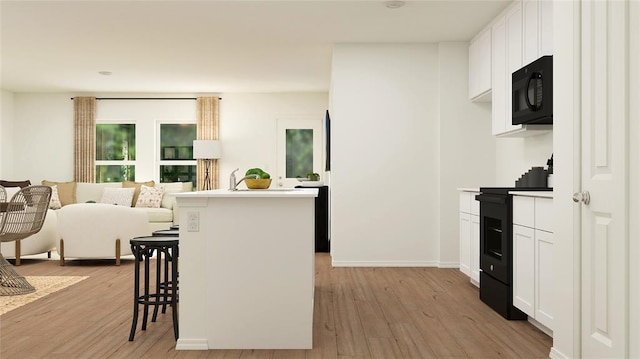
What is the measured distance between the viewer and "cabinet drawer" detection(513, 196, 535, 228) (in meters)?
3.45

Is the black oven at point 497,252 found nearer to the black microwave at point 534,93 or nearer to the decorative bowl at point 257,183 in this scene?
the black microwave at point 534,93

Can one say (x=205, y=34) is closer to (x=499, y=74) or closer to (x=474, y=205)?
(x=499, y=74)

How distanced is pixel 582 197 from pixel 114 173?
8764mm

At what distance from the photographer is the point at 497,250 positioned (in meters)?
4.10

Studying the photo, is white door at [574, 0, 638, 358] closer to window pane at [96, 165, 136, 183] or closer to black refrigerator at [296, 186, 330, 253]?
black refrigerator at [296, 186, 330, 253]

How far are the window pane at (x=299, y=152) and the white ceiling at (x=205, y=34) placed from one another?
145 cm

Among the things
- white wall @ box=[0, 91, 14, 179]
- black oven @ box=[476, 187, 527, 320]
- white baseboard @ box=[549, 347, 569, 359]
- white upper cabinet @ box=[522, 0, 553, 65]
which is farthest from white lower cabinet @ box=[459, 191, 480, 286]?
white wall @ box=[0, 91, 14, 179]

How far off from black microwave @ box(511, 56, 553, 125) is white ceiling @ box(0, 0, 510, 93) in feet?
3.45

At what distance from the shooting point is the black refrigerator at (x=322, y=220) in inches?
305

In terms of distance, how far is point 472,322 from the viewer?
3.74 m

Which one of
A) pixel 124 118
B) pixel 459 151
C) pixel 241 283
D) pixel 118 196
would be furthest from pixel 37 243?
pixel 459 151

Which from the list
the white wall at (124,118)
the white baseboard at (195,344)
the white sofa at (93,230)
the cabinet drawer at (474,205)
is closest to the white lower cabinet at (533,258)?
the cabinet drawer at (474,205)

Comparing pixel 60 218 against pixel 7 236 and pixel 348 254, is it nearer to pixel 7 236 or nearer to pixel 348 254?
pixel 7 236

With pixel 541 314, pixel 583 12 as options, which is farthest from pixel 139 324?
pixel 583 12
